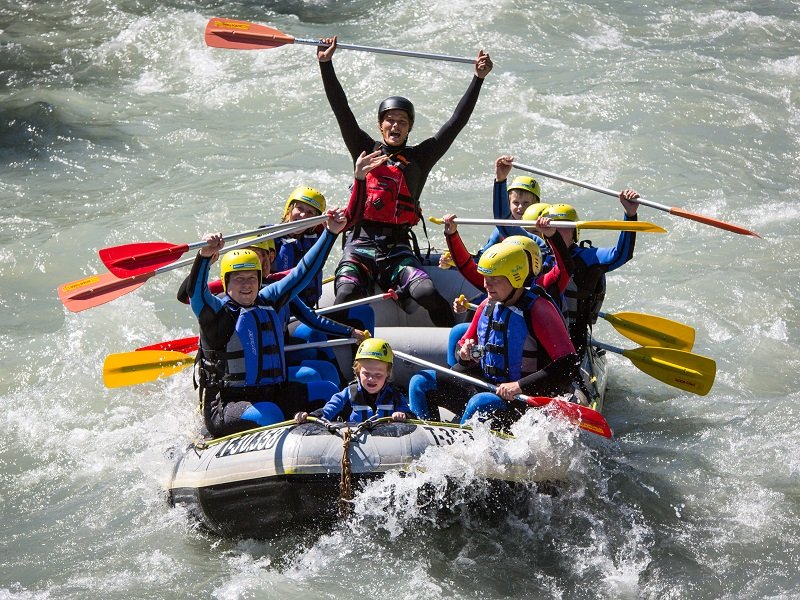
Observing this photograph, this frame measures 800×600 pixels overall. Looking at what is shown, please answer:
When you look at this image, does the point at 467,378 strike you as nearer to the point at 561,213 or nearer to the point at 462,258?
the point at 462,258

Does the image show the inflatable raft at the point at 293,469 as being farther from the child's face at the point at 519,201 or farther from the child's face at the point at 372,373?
the child's face at the point at 519,201

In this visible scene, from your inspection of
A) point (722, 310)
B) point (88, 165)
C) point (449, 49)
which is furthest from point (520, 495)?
point (449, 49)

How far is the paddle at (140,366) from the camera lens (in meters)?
6.58

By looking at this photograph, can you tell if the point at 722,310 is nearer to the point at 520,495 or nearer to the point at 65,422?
the point at 520,495

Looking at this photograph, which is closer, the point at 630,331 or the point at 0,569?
the point at 0,569

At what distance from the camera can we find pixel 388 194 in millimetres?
6812

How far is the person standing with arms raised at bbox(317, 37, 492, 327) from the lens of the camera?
265 inches

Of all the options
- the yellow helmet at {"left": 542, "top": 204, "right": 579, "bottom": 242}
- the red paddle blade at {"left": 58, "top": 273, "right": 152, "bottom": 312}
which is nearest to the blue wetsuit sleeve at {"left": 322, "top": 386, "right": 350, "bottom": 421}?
the red paddle blade at {"left": 58, "top": 273, "right": 152, "bottom": 312}

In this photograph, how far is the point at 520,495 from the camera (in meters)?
5.29

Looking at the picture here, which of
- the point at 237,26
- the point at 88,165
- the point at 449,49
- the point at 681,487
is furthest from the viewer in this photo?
the point at 449,49

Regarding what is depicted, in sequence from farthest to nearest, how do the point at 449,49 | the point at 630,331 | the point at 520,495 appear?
the point at 449,49
the point at 630,331
the point at 520,495

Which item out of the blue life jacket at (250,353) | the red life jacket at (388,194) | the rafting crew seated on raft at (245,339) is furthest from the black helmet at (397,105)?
the blue life jacket at (250,353)

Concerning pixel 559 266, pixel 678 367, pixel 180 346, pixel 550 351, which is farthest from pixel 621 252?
pixel 180 346

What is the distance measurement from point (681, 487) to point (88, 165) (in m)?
8.26
